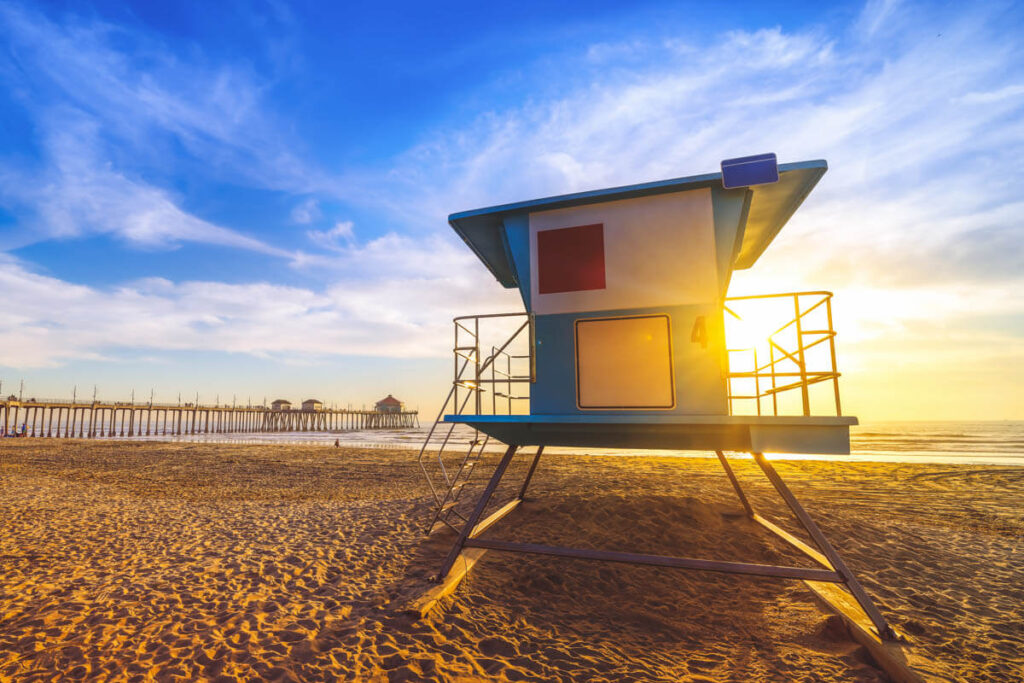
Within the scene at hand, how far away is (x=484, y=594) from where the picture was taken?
201 inches

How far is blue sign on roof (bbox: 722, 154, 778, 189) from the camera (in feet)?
15.3

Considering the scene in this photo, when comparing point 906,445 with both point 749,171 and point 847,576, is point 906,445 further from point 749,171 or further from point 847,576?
point 749,171

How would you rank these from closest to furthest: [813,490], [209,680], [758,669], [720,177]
Answer: 1. [209,680]
2. [758,669]
3. [720,177]
4. [813,490]

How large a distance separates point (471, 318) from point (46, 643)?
Answer: 16.6 feet

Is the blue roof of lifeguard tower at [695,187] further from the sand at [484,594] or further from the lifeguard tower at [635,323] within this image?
the sand at [484,594]

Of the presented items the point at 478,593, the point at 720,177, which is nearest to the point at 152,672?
the point at 478,593

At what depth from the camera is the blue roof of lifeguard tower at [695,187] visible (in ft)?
16.1

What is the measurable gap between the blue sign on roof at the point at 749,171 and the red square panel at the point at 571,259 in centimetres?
148

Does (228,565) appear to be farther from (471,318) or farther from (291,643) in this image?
(471,318)

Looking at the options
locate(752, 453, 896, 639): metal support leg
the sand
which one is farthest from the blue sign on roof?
the sand

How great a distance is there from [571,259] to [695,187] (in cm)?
167

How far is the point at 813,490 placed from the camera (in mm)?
11336

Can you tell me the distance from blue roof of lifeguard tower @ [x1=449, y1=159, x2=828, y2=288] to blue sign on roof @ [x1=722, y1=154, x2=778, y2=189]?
16 cm

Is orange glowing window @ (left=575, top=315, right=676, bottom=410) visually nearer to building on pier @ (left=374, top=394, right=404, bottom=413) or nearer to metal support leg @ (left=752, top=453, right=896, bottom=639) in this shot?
metal support leg @ (left=752, top=453, right=896, bottom=639)
